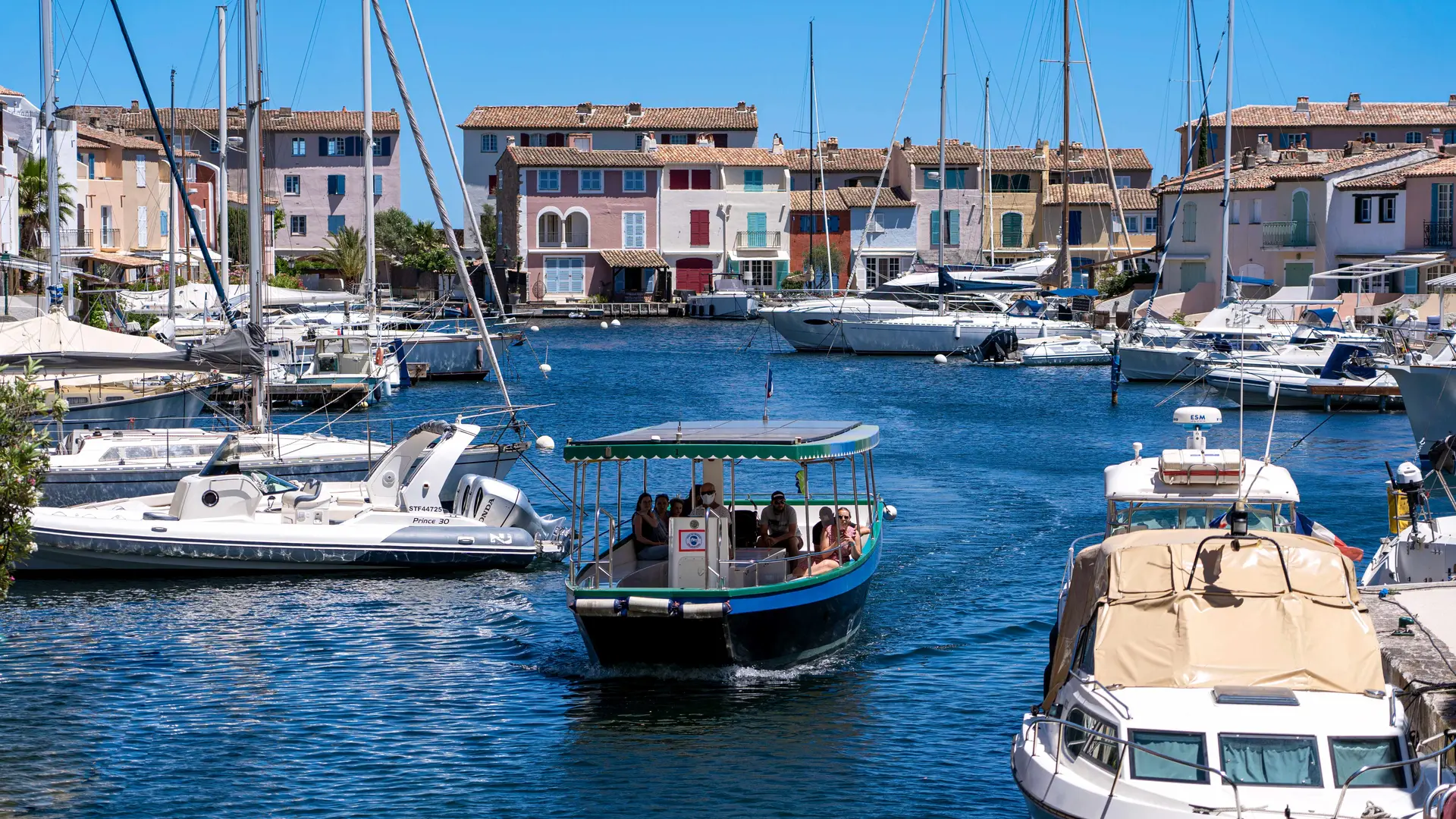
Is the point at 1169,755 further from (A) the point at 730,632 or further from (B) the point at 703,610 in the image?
(A) the point at 730,632

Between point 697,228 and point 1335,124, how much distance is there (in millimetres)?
37924

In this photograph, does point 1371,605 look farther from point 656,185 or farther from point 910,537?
point 656,185

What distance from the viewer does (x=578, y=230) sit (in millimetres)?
101750

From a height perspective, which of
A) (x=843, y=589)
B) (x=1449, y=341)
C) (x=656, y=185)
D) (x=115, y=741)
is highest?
(x=656, y=185)

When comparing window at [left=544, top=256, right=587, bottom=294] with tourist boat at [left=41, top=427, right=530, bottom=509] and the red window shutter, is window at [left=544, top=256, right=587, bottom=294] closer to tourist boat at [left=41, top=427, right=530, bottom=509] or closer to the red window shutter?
the red window shutter

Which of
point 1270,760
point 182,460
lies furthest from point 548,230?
point 1270,760

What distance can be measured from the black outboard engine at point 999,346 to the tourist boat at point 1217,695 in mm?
52784

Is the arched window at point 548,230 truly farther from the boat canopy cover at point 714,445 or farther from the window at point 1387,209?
the boat canopy cover at point 714,445

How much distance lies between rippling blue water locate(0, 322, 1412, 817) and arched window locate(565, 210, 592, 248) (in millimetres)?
71002

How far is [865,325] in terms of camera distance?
71375mm

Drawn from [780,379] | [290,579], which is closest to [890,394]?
[780,379]

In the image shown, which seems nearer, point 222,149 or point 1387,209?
point 222,149

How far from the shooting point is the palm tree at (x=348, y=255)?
97062 mm

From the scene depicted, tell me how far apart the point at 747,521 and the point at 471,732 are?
4636 mm
